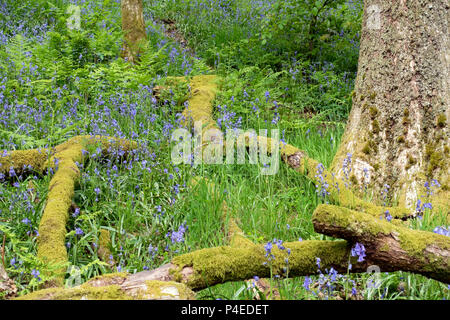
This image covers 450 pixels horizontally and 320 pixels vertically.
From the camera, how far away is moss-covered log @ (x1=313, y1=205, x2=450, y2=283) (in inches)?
96.8

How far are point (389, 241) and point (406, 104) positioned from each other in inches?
73.0

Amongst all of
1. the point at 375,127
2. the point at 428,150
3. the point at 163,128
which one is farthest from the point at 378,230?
the point at 163,128

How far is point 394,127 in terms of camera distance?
411 cm

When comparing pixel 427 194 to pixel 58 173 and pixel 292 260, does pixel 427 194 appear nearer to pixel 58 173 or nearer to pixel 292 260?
pixel 292 260

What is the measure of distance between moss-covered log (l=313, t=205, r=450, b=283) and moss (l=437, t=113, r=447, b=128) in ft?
5.45

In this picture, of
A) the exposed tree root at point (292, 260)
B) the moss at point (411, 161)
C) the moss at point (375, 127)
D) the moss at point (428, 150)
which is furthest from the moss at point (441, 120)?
the exposed tree root at point (292, 260)

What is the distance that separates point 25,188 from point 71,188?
1.46ft

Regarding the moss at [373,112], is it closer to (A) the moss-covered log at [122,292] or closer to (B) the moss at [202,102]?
(B) the moss at [202,102]

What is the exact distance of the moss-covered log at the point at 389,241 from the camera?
8.07 feet

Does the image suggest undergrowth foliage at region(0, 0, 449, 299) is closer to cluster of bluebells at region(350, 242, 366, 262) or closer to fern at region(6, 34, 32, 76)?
fern at region(6, 34, 32, 76)

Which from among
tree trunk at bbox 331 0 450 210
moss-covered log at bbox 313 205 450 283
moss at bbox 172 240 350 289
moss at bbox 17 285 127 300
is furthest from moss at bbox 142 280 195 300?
tree trunk at bbox 331 0 450 210
